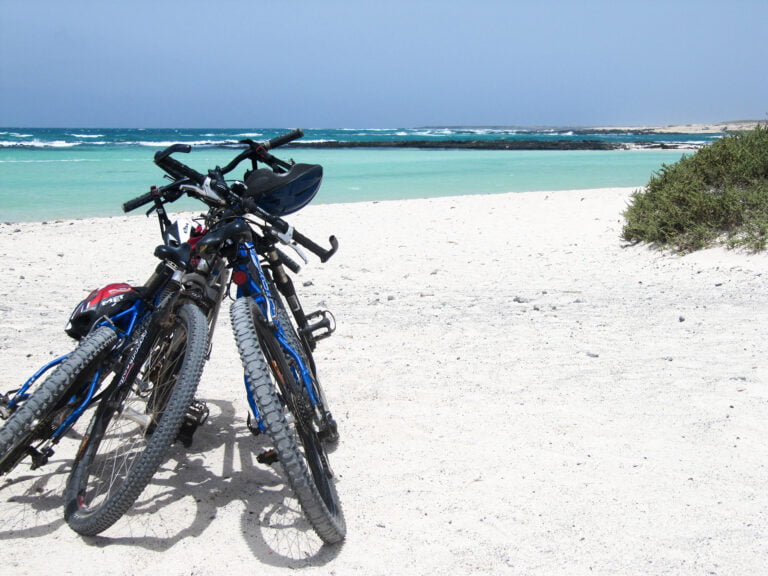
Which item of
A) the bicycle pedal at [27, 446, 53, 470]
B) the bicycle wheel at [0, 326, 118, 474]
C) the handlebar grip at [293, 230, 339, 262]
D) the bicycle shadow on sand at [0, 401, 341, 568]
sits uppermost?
the handlebar grip at [293, 230, 339, 262]

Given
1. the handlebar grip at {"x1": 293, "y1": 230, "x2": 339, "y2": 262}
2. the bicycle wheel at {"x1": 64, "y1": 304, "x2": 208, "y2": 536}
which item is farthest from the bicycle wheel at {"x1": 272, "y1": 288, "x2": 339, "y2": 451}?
the bicycle wheel at {"x1": 64, "y1": 304, "x2": 208, "y2": 536}

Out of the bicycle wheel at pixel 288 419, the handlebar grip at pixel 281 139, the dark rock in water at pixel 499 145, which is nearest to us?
the bicycle wheel at pixel 288 419

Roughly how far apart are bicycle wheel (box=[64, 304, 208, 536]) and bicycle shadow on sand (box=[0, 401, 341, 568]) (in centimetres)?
21

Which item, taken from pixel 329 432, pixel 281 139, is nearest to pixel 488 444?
pixel 329 432

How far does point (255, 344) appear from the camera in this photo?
2.43m

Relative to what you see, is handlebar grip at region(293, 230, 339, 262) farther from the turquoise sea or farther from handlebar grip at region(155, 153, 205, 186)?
the turquoise sea

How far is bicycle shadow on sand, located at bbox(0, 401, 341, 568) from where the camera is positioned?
2.65 metres

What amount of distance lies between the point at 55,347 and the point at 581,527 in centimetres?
425

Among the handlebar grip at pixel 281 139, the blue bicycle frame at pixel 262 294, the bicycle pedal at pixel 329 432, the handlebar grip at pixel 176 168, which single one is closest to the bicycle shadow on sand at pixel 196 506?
the bicycle pedal at pixel 329 432

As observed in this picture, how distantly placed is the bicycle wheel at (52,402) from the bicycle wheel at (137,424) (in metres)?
0.14

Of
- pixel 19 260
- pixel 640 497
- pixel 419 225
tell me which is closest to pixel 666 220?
pixel 419 225

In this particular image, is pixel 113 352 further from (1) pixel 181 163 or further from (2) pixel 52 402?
(1) pixel 181 163

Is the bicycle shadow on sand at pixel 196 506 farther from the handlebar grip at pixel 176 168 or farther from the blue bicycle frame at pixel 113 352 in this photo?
the handlebar grip at pixel 176 168

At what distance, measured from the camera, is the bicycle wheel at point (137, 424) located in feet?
7.79
